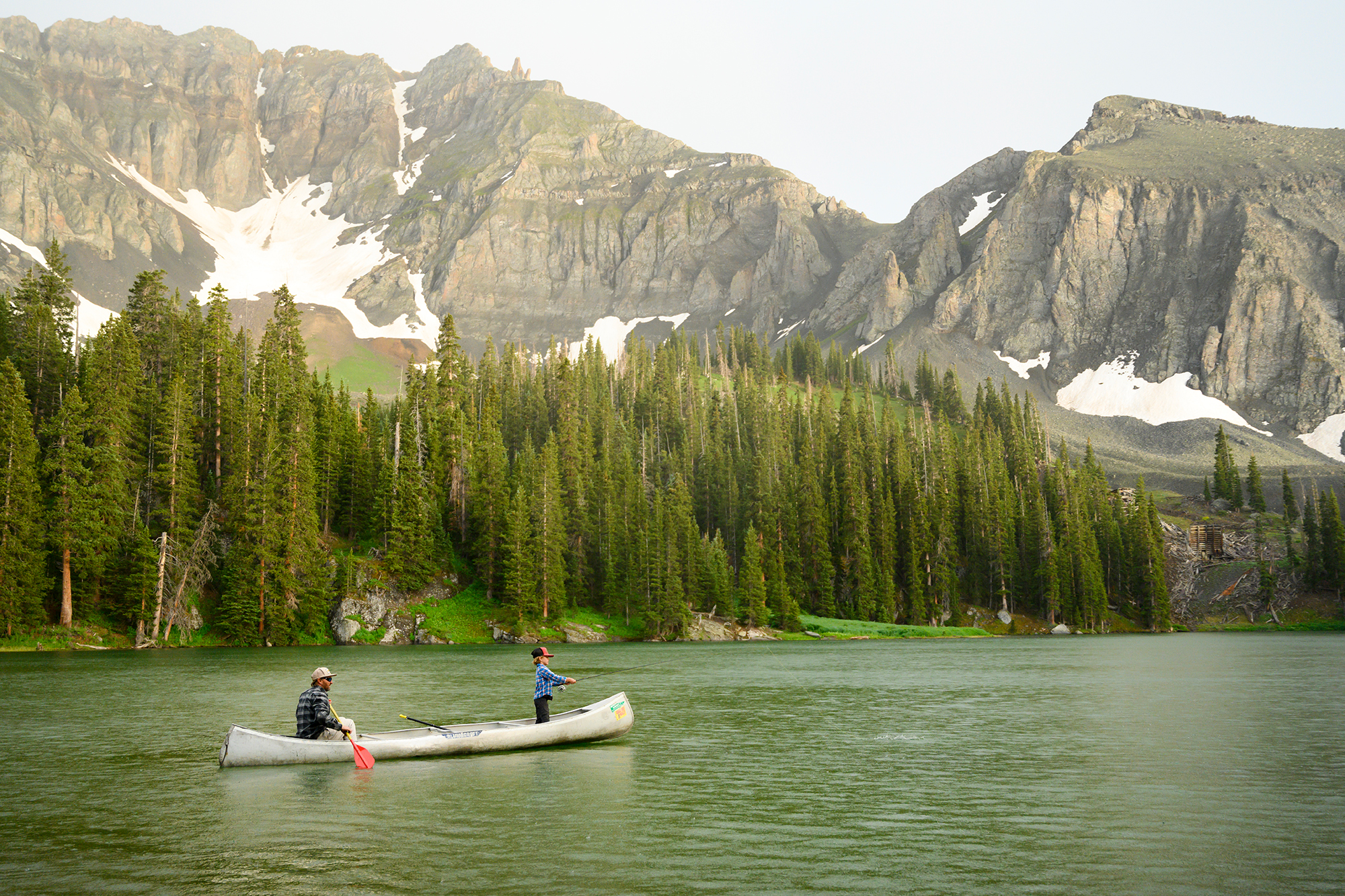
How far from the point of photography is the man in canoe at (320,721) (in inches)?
1009

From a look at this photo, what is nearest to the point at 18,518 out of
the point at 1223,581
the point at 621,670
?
the point at 621,670

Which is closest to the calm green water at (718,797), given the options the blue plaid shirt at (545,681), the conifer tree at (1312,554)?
the blue plaid shirt at (545,681)

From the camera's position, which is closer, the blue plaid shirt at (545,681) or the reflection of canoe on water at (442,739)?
the reflection of canoe on water at (442,739)

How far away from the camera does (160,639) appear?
78188 millimetres

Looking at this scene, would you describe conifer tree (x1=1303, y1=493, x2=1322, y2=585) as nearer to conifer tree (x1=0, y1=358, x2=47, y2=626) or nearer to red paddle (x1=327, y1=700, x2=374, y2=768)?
red paddle (x1=327, y1=700, x2=374, y2=768)

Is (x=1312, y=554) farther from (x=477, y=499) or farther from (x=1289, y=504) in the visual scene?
(x=477, y=499)

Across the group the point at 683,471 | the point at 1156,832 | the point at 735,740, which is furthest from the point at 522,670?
the point at 683,471

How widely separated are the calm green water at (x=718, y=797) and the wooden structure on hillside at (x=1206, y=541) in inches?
4999

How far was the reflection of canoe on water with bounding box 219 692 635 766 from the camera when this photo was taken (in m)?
24.8

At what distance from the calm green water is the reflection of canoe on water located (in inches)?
19.9

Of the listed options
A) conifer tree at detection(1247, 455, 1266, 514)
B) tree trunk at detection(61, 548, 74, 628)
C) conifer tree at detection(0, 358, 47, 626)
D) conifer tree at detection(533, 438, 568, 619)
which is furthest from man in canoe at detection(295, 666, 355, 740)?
conifer tree at detection(1247, 455, 1266, 514)

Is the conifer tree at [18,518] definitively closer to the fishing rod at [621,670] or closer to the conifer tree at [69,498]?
the conifer tree at [69,498]

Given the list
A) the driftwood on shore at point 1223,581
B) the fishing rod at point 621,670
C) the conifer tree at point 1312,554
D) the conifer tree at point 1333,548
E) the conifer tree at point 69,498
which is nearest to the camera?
the fishing rod at point 621,670

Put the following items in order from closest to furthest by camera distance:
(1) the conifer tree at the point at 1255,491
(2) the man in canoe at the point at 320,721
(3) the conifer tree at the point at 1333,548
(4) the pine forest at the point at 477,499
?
(2) the man in canoe at the point at 320,721 < (4) the pine forest at the point at 477,499 < (3) the conifer tree at the point at 1333,548 < (1) the conifer tree at the point at 1255,491
